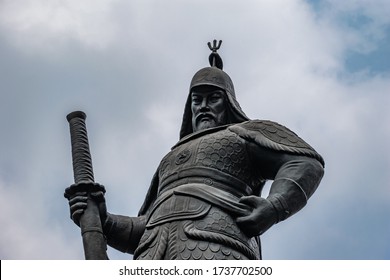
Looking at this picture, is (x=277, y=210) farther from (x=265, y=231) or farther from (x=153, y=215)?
(x=153, y=215)

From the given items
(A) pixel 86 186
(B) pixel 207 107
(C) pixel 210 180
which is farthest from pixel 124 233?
(B) pixel 207 107

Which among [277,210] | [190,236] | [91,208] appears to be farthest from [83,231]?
[277,210]

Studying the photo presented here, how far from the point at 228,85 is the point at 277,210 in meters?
2.43

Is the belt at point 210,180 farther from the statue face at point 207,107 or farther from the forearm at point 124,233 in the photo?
the statue face at point 207,107

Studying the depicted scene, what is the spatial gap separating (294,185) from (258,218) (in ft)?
2.03

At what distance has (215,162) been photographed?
1258cm

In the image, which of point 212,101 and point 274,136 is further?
point 212,101

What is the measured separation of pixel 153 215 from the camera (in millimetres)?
12461

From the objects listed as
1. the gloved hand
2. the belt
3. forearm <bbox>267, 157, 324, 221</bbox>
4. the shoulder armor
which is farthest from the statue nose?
the gloved hand

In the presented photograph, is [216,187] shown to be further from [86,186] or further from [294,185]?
[86,186]

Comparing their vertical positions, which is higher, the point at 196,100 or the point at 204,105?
the point at 196,100

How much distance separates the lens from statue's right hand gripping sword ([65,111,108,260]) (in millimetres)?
12177

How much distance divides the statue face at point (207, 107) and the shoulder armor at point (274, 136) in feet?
1.61

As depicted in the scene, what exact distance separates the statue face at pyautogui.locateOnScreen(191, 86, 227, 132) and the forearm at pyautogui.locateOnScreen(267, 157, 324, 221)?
4.45 ft
